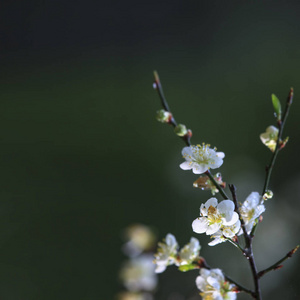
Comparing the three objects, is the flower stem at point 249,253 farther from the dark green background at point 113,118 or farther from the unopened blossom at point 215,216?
the dark green background at point 113,118

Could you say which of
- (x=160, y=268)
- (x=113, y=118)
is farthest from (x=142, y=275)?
(x=113, y=118)

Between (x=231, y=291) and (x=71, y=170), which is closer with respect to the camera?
(x=231, y=291)

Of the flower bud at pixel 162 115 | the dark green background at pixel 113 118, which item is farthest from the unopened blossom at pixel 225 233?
the dark green background at pixel 113 118

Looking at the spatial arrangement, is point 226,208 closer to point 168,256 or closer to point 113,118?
point 168,256

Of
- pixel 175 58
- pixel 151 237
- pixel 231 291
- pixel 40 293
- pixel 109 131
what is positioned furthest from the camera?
pixel 175 58

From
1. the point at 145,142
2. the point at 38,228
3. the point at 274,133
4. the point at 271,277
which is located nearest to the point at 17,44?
the point at 145,142

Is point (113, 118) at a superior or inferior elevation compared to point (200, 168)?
superior

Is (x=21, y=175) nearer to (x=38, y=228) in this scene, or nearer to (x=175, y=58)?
(x=38, y=228)
